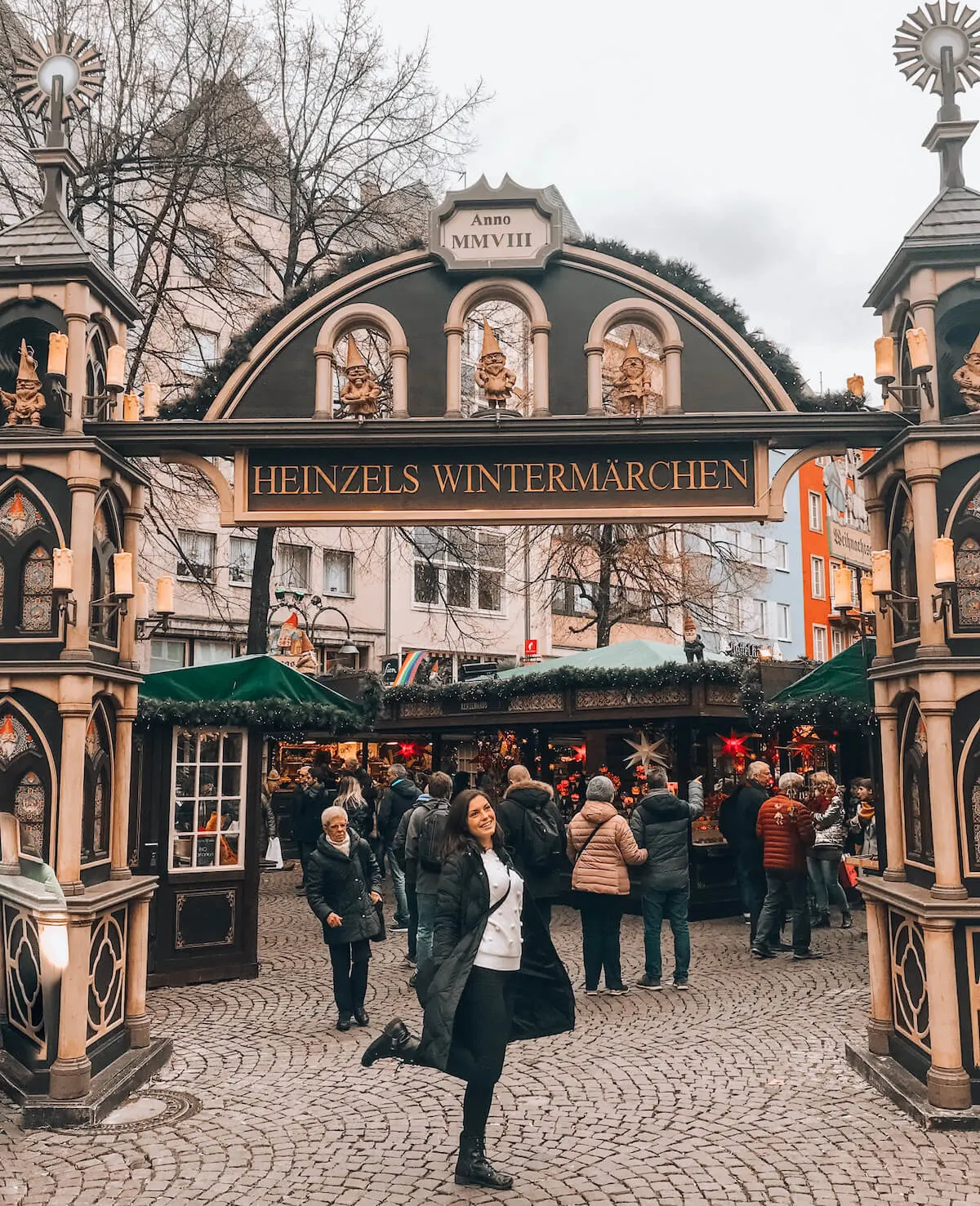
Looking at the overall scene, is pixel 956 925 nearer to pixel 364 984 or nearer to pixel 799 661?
pixel 364 984

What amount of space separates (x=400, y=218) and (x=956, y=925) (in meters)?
15.1

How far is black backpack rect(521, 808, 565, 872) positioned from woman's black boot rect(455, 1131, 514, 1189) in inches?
130

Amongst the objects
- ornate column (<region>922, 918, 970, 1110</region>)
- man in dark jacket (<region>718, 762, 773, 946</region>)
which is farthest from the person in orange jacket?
ornate column (<region>922, 918, 970, 1110</region>)

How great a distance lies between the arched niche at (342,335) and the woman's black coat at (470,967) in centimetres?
329

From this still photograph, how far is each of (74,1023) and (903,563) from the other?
19.1ft

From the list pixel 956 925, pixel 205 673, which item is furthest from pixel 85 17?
pixel 956 925

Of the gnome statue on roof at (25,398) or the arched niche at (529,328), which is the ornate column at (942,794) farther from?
the gnome statue on roof at (25,398)

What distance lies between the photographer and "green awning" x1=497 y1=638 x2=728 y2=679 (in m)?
16.0

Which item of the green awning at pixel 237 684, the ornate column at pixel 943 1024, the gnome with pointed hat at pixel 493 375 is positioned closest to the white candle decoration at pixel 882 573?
the ornate column at pixel 943 1024

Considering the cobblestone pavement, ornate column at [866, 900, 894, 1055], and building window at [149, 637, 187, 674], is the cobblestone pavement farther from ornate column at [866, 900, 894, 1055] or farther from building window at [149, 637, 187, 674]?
building window at [149, 637, 187, 674]

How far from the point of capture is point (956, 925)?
251 inches

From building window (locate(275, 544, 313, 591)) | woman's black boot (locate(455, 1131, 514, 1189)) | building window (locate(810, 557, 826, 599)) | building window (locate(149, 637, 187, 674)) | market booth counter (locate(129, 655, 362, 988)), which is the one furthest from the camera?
building window (locate(810, 557, 826, 599))

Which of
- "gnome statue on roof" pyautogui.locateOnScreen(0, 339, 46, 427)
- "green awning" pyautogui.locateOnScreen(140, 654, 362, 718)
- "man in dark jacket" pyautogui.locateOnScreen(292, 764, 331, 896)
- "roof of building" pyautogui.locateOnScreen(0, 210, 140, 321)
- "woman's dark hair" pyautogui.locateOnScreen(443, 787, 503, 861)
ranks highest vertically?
"roof of building" pyautogui.locateOnScreen(0, 210, 140, 321)

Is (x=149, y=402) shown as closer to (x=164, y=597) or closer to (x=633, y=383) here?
(x=164, y=597)
